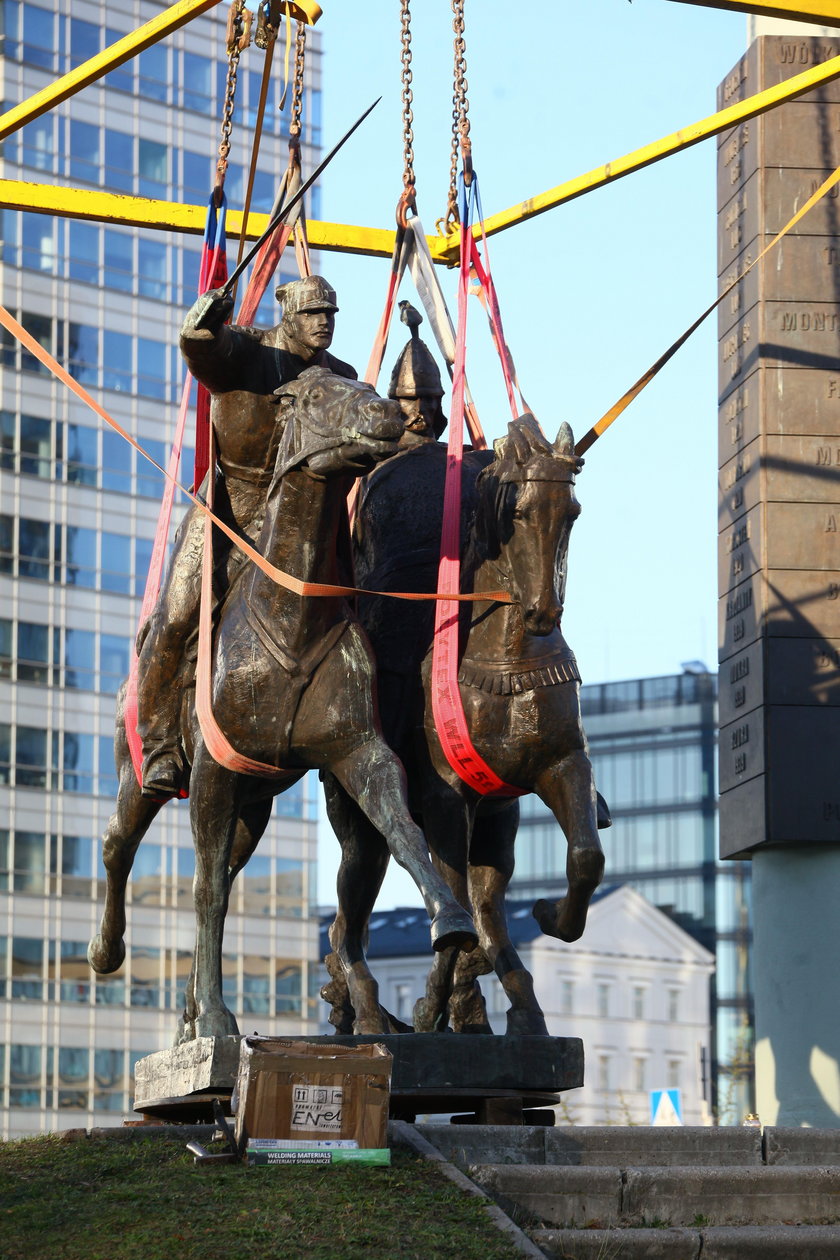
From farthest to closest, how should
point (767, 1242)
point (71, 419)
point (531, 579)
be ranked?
point (71, 419) → point (531, 579) → point (767, 1242)

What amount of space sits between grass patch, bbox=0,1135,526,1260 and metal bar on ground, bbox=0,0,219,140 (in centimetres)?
732

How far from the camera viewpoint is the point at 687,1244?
8.83 meters

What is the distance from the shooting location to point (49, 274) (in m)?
58.2

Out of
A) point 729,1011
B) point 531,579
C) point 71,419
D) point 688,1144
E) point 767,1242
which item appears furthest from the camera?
point 729,1011

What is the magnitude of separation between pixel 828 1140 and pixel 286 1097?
2.73 metres

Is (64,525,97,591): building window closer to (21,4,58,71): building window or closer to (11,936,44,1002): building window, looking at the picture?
(11,936,44,1002): building window

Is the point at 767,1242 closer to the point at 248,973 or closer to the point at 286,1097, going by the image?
the point at 286,1097

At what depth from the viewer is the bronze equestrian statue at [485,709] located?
448 inches

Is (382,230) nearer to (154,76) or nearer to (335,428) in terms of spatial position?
(335,428)

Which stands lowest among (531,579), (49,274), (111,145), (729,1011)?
(729,1011)

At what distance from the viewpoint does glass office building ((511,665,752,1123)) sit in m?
89.9

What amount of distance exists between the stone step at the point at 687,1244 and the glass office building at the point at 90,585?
4648 cm

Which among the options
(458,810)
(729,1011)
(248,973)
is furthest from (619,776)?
(458,810)

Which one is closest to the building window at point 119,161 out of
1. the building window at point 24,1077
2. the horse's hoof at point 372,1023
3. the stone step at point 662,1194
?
the building window at point 24,1077
